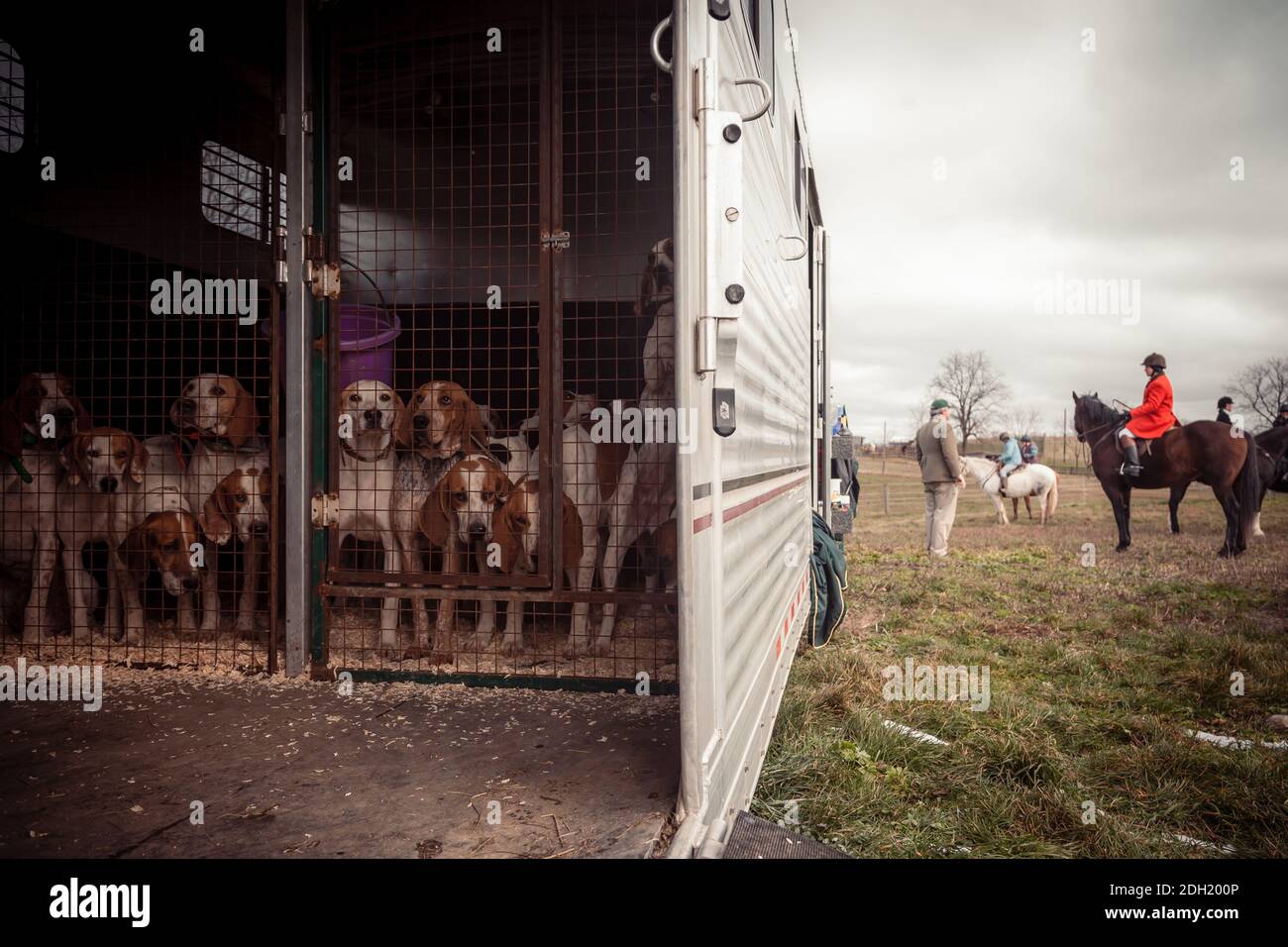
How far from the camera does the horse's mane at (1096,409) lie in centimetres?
1186

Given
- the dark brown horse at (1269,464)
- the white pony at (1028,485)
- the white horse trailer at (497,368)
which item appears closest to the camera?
the white horse trailer at (497,368)

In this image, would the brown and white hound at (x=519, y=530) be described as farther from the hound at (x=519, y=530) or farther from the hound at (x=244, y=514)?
the hound at (x=244, y=514)

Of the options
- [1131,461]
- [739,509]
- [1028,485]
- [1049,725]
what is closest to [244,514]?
[739,509]

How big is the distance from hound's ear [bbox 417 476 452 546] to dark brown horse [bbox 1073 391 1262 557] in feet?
33.9

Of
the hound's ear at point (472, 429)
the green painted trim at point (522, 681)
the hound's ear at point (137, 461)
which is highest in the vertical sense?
the hound's ear at point (472, 429)

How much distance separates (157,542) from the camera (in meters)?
4.04

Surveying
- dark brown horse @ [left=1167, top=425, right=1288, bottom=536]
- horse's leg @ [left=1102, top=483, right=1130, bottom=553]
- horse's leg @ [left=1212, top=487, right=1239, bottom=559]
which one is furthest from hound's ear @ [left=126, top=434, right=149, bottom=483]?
dark brown horse @ [left=1167, top=425, right=1288, bottom=536]

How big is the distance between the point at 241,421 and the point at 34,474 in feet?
3.84

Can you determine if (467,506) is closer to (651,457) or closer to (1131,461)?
(651,457)

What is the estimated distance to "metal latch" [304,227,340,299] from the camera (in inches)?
136

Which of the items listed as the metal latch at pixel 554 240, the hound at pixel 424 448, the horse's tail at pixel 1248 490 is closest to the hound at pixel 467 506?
the hound at pixel 424 448

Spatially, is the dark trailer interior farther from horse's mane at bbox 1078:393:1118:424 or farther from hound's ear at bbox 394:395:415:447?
horse's mane at bbox 1078:393:1118:424

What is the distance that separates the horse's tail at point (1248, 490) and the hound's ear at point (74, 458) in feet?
43.1

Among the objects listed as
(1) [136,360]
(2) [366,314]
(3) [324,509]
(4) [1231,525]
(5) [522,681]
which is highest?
(2) [366,314]
